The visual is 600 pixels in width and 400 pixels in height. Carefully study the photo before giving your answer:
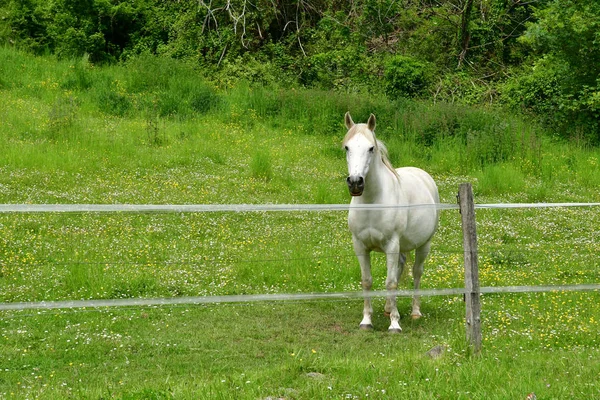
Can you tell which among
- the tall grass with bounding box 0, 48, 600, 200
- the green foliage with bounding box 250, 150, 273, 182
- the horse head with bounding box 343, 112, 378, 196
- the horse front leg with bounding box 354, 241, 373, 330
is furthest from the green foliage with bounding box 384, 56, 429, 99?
the horse head with bounding box 343, 112, 378, 196

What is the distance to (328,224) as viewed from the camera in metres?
13.0

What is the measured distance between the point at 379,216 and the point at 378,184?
15.4 inches

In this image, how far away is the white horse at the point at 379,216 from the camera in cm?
784

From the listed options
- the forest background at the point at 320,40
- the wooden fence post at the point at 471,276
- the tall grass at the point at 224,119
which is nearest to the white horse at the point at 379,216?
the wooden fence post at the point at 471,276

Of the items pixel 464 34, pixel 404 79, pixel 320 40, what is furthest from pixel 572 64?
pixel 320 40

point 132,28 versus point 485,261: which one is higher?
point 132,28

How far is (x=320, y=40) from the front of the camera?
87.1ft

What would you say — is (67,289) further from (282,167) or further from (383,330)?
(282,167)

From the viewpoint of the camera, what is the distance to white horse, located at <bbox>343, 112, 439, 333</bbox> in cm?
784

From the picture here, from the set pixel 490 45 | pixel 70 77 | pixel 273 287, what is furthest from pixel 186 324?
pixel 490 45

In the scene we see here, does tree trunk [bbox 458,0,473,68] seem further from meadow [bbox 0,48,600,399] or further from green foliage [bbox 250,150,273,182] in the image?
green foliage [bbox 250,150,273,182]

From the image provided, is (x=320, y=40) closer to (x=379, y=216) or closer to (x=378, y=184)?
(x=378, y=184)

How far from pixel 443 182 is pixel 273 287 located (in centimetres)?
749

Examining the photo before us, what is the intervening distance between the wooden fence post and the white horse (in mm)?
1282
